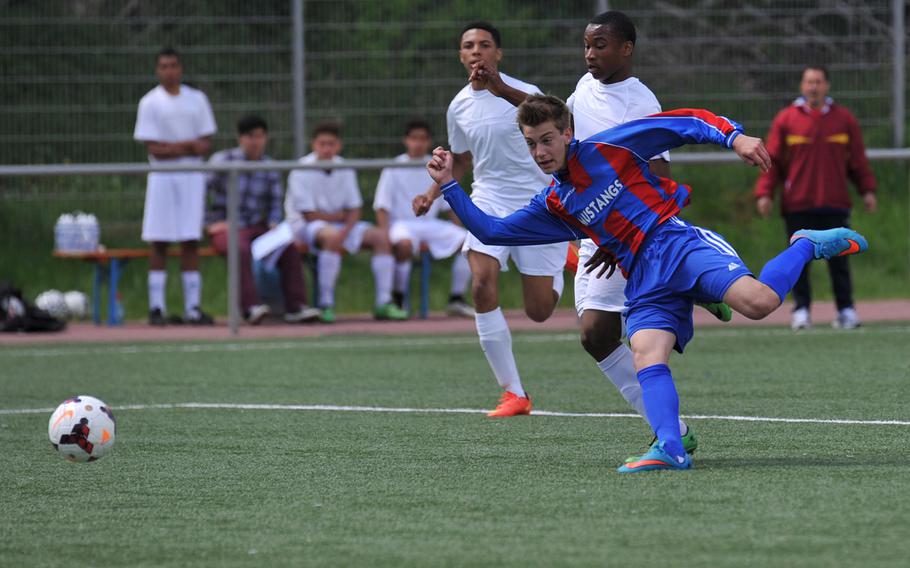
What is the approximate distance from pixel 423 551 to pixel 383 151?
12312 millimetres

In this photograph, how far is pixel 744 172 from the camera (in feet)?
53.4

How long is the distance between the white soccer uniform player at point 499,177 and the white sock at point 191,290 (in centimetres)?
623

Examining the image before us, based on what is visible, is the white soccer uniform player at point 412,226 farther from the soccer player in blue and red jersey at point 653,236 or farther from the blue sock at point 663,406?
the blue sock at point 663,406

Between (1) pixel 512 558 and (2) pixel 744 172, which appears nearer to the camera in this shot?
(1) pixel 512 558

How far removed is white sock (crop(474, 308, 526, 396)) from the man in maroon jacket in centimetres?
499

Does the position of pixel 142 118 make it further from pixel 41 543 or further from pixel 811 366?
pixel 41 543

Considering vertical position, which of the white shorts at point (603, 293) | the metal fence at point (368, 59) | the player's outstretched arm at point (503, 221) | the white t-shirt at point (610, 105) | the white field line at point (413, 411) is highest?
the metal fence at point (368, 59)

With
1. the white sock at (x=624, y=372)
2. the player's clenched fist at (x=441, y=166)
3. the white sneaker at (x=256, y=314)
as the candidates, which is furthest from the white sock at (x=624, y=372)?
the white sneaker at (x=256, y=314)

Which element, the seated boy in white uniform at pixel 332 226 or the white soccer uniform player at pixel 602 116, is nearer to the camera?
the white soccer uniform player at pixel 602 116

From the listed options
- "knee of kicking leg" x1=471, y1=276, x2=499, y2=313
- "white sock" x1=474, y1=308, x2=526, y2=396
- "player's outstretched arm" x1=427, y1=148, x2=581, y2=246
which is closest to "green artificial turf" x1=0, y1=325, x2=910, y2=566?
"white sock" x1=474, y1=308, x2=526, y2=396

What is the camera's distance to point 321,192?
14.8 meters

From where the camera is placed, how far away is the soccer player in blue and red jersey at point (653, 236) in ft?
19.4

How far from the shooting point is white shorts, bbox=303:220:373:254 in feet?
48.4

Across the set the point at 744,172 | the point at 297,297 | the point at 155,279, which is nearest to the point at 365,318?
the point at 297,297
